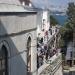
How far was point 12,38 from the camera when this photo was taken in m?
11.8

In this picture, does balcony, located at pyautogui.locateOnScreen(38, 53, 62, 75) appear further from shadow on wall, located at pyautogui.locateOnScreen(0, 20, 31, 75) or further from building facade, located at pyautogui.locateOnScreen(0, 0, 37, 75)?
shadow on wall, located at pyautogui.locateOnScreen(0, 20, 31, 75)

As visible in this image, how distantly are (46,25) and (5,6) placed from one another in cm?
2918

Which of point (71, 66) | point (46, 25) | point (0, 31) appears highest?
point (0, 31)

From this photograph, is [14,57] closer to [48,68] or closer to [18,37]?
[18,37]

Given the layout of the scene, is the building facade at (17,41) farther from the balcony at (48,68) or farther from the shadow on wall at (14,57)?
the balcony at (48,68)

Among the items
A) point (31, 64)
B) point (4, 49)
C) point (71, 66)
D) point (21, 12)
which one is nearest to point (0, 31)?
point (4, 49)

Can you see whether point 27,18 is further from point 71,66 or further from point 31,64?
point 71,66

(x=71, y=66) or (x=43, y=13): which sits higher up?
(x=43, y=13)

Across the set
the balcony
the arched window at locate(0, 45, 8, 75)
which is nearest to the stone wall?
the arched window at locate(0, 45, 8, 75)

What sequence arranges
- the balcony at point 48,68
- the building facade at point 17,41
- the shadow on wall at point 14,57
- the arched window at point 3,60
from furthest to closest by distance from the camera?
the balcony at point 48,68, the arched window at point 3,60, the building facade at point 17,41, the shadow on wall at point 14,57

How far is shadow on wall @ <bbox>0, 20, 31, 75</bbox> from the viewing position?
11212 millimetres

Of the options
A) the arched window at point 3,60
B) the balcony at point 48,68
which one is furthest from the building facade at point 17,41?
the balcony at point 48,68

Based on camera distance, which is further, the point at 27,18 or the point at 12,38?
the point at 27,18

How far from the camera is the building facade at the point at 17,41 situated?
37.2ft
